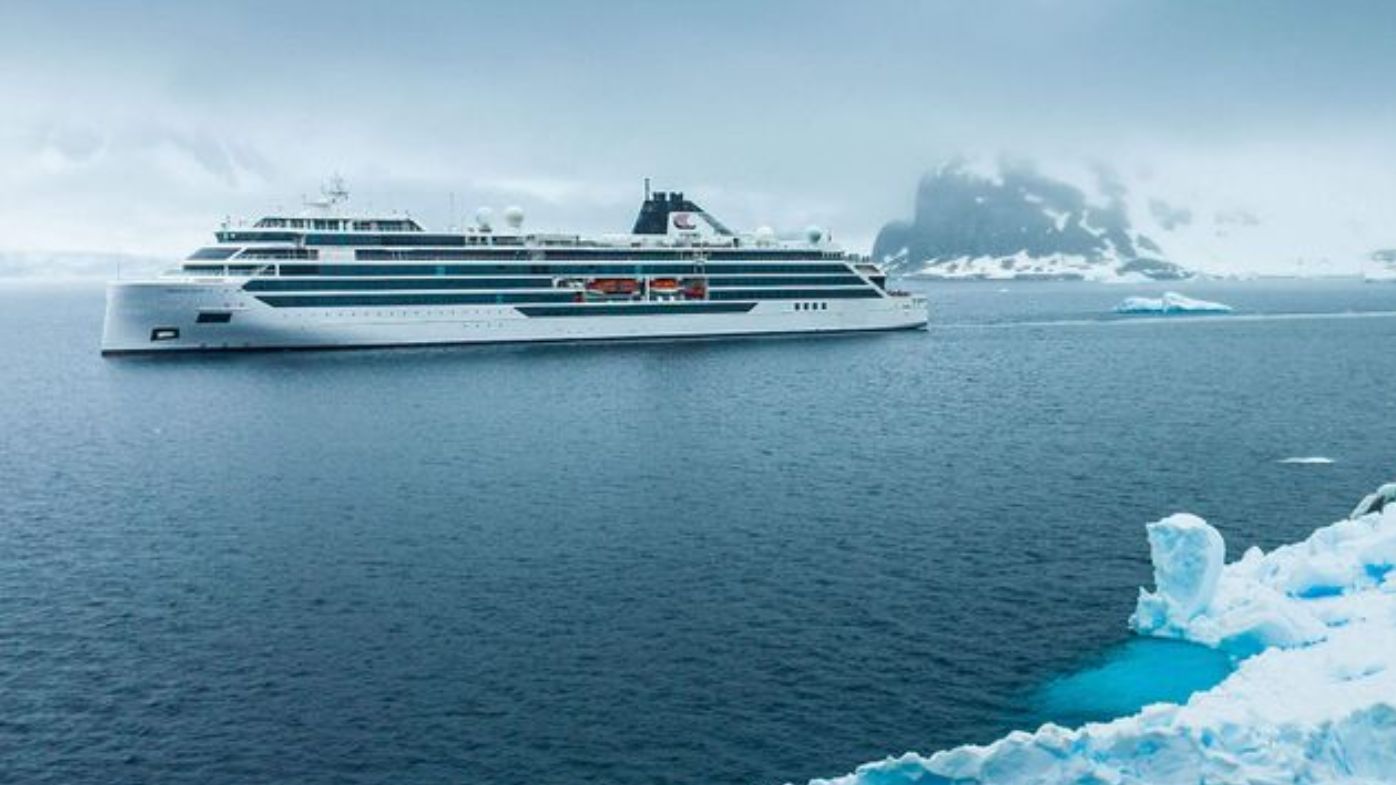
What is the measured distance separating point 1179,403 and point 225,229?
244ft

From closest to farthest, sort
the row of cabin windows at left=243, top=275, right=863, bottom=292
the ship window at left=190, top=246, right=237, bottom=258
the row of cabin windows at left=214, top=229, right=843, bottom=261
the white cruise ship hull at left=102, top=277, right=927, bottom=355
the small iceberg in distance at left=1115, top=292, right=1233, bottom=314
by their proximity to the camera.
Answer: the white cruise ship hull at left=102, top=277, right=927, bottom=355 < the row of cabin windows at left=243, top=275, right=863, bottom=292 < the ship window at left=190, top=246, right=237, bottom=258 < the row of cabin windows at left=214, top=229, right=843, bottom=261 < the small iceberg in distance at left=1115, top=292, right=1233, bottom=314

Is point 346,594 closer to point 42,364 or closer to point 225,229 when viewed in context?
point 225,229

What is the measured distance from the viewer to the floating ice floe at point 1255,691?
64.4ft

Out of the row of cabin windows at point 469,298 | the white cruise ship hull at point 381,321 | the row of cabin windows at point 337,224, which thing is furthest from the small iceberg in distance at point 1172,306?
the row of cabin windows at point 337,224

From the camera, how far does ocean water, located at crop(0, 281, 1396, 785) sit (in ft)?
80.9

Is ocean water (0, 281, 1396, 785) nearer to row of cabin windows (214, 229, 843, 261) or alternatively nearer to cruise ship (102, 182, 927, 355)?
cruise ship (102, 182, 927, 355)

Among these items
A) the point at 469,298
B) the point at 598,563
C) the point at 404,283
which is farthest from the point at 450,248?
the point at 598,563

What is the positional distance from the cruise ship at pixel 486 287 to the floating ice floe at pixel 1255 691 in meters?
79.3

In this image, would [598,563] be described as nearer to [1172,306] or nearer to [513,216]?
[513,216]

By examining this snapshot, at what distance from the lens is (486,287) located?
104 m

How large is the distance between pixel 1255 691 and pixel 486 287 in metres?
87.3

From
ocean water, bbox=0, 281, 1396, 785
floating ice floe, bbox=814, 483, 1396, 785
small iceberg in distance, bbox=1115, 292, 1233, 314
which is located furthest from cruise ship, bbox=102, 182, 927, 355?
floating ice floe, bbox=814, 483, 1396, 785

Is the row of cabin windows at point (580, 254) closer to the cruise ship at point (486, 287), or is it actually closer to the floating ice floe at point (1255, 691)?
the cruise ship at point (486, 287)

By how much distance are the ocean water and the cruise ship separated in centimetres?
2020
